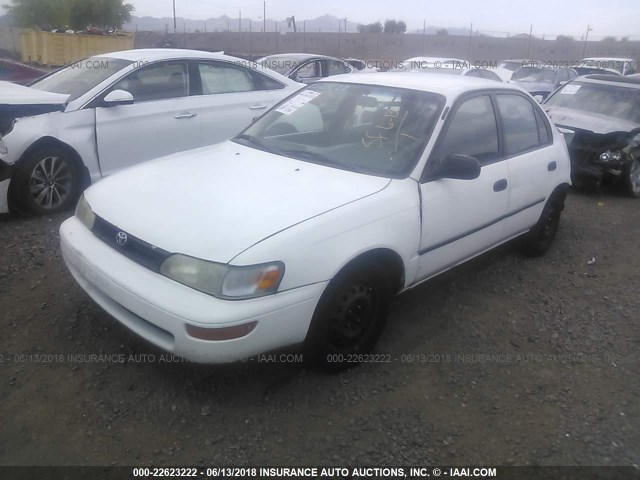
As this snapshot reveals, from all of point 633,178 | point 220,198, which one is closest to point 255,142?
point 220,198

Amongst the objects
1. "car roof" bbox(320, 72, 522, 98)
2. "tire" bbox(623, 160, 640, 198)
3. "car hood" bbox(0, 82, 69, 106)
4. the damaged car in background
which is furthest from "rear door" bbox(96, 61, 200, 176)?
"tire" bbox(623, 160, 640, 198)

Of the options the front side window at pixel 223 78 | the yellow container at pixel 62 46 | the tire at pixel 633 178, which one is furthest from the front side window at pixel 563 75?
the yellow container at pixel 62 46

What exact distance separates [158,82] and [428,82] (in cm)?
301

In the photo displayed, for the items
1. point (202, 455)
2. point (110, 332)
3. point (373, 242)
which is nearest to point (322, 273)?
point (373, 242)

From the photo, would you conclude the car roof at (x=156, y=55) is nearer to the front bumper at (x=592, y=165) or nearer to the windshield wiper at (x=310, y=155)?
the windshield wiper at (x=310, y=155)

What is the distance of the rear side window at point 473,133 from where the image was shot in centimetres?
348

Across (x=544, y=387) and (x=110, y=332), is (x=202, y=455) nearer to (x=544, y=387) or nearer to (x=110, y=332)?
(x=110, y=332)

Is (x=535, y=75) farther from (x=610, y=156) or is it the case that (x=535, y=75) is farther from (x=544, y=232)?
(x=544, y=232)

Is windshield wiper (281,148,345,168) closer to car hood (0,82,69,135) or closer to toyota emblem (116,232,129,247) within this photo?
toyota emblem (116,232,129,247)

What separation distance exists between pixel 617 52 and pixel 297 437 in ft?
150

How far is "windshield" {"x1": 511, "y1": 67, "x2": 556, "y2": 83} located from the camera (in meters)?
14.1

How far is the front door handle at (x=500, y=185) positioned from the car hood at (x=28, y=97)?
3.81 meters

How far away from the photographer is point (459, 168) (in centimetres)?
319

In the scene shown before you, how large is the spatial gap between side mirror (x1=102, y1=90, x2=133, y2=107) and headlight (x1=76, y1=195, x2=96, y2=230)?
2.15m
